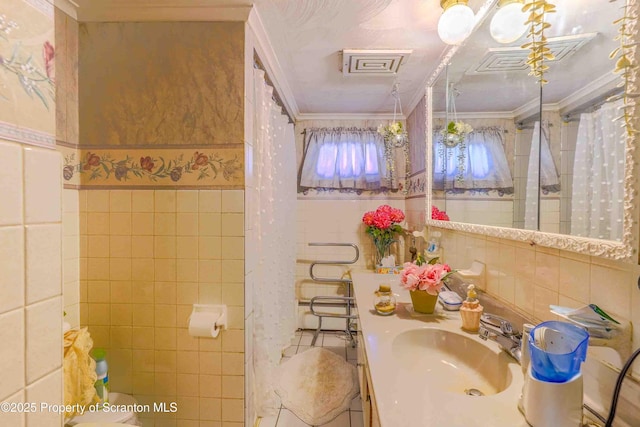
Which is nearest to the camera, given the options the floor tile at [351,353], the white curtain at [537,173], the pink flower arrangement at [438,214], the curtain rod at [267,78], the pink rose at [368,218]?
the white curtain at [537,173]

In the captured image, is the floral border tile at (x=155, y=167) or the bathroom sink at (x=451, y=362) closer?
the bathroom sink at (x=451, y=362)

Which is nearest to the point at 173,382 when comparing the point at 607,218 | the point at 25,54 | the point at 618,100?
the point at 25,54

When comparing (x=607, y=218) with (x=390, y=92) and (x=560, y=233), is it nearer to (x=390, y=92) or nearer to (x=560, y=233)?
(x=560, y=233)

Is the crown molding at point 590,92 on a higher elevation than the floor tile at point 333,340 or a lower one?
higher

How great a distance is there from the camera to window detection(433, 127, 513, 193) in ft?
3.84

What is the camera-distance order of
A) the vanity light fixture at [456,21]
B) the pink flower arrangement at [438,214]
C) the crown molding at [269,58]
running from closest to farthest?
the vanity light fixture at [456,21], the crown molding at [269,58], the pink flower arrangement at [438,214]

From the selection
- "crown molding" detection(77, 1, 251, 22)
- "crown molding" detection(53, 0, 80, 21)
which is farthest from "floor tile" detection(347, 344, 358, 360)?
"crown molding" detection(53, 0, 80, 21)

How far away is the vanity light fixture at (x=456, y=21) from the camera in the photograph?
114cm

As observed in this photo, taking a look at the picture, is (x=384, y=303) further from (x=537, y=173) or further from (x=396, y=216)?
(x=396, y=216)

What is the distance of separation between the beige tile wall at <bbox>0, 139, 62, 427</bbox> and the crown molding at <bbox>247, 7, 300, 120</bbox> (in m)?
1.22

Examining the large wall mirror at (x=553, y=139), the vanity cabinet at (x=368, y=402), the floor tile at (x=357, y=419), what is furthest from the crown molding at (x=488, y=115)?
the floor tile at (x=357, y=419)

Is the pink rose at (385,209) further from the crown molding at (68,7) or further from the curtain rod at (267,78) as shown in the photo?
the crown molding at (68,7)

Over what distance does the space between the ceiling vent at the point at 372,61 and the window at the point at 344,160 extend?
0.92 metres

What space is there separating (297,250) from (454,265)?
1645 mm
